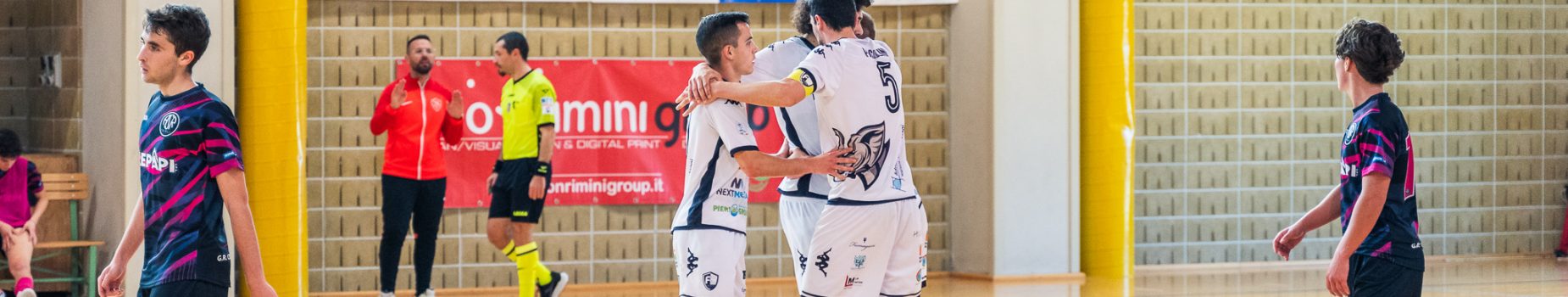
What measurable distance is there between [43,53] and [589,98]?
3.21m

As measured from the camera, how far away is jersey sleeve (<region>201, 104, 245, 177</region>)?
11.4ft

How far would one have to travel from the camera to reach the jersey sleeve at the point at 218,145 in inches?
136

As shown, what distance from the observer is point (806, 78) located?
13.4 feet

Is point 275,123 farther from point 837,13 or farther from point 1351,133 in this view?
point 1351,133

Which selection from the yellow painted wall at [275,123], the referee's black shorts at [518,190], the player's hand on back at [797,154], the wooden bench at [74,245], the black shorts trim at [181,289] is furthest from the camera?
the yellow painted wall at [275,123]

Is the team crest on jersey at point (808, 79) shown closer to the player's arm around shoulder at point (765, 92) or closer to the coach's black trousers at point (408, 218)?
the player's arm around shoulder at point (765, 92)

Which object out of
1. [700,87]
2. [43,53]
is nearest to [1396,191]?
[700,87]

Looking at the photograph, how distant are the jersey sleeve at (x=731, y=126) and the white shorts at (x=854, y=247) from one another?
0.34 meters

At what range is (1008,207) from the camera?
9.59 m

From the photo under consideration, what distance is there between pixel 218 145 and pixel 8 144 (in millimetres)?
4922

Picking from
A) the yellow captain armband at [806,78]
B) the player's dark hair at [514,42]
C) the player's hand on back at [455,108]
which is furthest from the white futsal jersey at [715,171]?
the player's hand on back at [455,108]

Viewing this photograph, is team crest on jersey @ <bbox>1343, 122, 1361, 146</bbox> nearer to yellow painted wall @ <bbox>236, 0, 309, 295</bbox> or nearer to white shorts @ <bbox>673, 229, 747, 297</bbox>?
white shorts @ <bbox>673, 229, 747, 297</bbox>

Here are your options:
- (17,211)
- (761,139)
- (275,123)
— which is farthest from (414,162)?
(761,139)

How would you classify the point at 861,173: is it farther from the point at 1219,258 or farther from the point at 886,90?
the point at 1219,258
